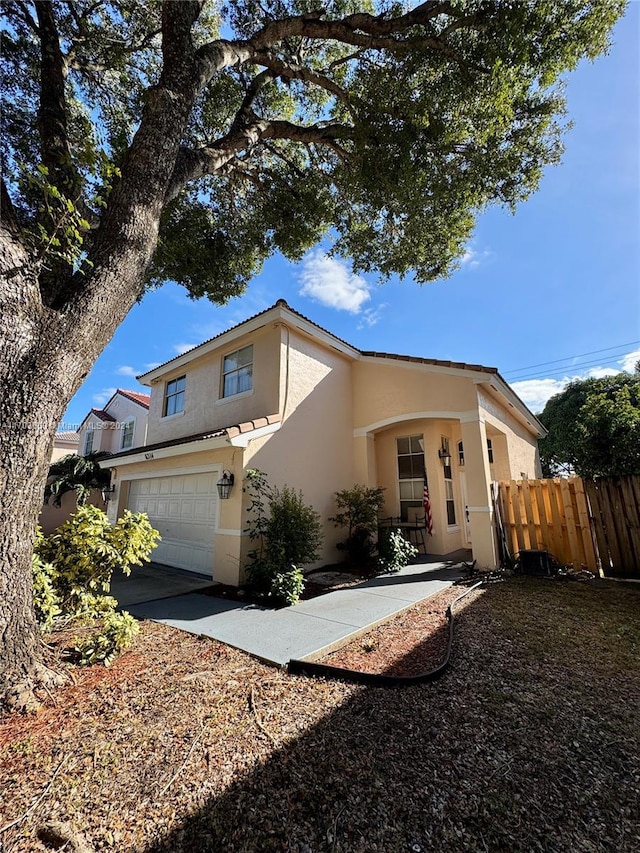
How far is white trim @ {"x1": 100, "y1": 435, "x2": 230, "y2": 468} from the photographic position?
7.45 m

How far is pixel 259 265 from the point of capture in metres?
10.1

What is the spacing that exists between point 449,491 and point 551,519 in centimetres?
281

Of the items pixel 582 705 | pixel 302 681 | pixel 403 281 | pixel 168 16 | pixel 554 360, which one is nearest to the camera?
pixel 582 705

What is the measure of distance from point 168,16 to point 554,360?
83.5 feet

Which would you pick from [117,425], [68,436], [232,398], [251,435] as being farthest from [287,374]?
[68,436]

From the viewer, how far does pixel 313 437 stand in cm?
930

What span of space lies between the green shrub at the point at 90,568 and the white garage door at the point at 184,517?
14.1 ft

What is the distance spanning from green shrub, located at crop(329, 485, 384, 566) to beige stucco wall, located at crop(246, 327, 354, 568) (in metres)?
0.28

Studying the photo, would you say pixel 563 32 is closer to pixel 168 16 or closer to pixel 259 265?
pixel 168 16

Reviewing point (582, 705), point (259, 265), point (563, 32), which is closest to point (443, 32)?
point (563, 32)

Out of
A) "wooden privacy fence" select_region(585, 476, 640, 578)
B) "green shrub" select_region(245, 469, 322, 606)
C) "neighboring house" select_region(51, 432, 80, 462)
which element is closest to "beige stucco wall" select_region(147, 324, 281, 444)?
"green shrub" select_region(245, 469, 322, 606)

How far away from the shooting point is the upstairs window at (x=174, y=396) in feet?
39.2

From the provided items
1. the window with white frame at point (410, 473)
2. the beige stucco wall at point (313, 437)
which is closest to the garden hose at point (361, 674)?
the beige stucco wall at point (313, 437)

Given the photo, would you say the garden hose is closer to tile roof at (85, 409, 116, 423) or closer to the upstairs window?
the upstairs window
